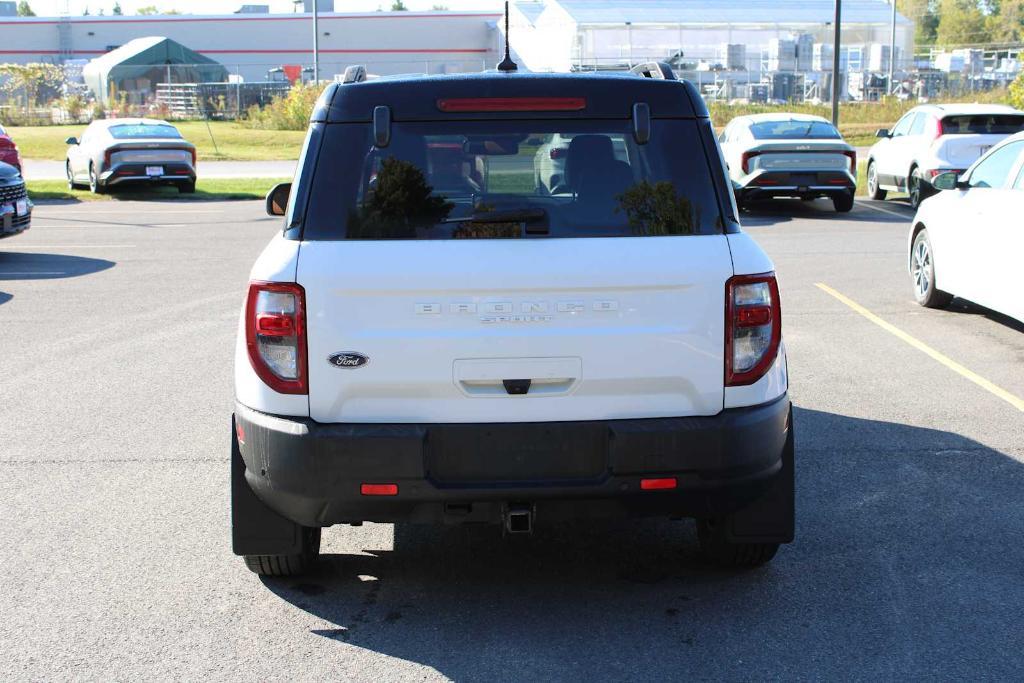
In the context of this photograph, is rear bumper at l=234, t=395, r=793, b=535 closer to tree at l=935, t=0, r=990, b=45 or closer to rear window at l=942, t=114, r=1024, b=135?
rear window at l=942, t=114, r=1024, b=135

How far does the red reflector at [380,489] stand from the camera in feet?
13.7

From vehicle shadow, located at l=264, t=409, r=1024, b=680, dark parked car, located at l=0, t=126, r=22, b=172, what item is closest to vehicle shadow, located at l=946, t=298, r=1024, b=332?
vehicle shadow, located at l=264, t=409, r=1024, b=680

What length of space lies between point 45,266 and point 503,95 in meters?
11.9

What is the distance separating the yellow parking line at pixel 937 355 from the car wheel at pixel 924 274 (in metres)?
0.53

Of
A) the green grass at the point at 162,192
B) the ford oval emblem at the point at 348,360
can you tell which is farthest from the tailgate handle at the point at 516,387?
the green grass at the point at 162,192

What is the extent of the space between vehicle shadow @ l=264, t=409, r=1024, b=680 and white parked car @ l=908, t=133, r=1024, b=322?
3785 mm

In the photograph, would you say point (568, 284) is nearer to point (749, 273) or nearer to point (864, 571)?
point (749, 273)

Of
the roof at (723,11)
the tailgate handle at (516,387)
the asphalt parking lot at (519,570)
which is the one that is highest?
the roof at (723,11)

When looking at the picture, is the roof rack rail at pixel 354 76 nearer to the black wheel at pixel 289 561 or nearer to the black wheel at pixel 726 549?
the black wheel at pixel 289 561

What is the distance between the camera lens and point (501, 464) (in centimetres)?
419

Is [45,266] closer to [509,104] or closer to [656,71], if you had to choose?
[656,71]

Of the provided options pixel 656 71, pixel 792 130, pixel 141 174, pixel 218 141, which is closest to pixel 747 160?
pixel 792 130

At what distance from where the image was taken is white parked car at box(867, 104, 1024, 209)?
19312 mm

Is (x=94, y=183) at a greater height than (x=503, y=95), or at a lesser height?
lesser
